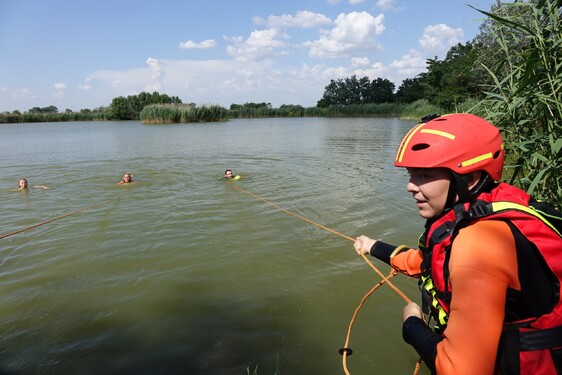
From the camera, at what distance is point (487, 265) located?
1.37 m

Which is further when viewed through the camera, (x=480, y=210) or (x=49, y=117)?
(x=49, y=117)

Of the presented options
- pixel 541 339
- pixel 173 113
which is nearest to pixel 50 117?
pixel 173 113

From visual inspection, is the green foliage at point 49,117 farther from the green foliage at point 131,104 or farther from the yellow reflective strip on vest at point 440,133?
the yellow reflective strip on vest at point 440,133

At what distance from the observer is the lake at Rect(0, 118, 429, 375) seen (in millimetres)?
3666

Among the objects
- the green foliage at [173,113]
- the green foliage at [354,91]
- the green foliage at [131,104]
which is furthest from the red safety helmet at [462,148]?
the green foliage at [354,91]

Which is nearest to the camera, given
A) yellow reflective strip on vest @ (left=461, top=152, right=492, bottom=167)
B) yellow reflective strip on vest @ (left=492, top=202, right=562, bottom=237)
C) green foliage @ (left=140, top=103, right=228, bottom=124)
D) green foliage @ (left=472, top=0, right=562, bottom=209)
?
yellow reflective strip on vest @ (left=492, top=202, right=562, bottom=237)

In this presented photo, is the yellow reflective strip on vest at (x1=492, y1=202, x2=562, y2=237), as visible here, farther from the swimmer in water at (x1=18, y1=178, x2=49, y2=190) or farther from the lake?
the swimmer in water at (x1=18, y1=178, x2=49, y2=190)

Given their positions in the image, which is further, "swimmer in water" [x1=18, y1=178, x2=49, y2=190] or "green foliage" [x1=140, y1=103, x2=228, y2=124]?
"green foliage" [x1=140, y1=103, x2=228, y2=124]

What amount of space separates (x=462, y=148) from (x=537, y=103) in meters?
2.99

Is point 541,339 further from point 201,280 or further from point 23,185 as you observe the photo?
point 23,185

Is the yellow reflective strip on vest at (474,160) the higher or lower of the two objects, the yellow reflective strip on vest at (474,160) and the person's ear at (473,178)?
the higher

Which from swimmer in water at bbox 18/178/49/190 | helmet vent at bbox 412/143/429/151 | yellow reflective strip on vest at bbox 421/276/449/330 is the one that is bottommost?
swimmer in water at bbox 18/178/49/190

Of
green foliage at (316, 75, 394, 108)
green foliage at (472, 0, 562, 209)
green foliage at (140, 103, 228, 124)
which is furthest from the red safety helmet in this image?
green foliage at (316, 75, 394, 108)

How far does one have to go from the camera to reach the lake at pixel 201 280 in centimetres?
367
